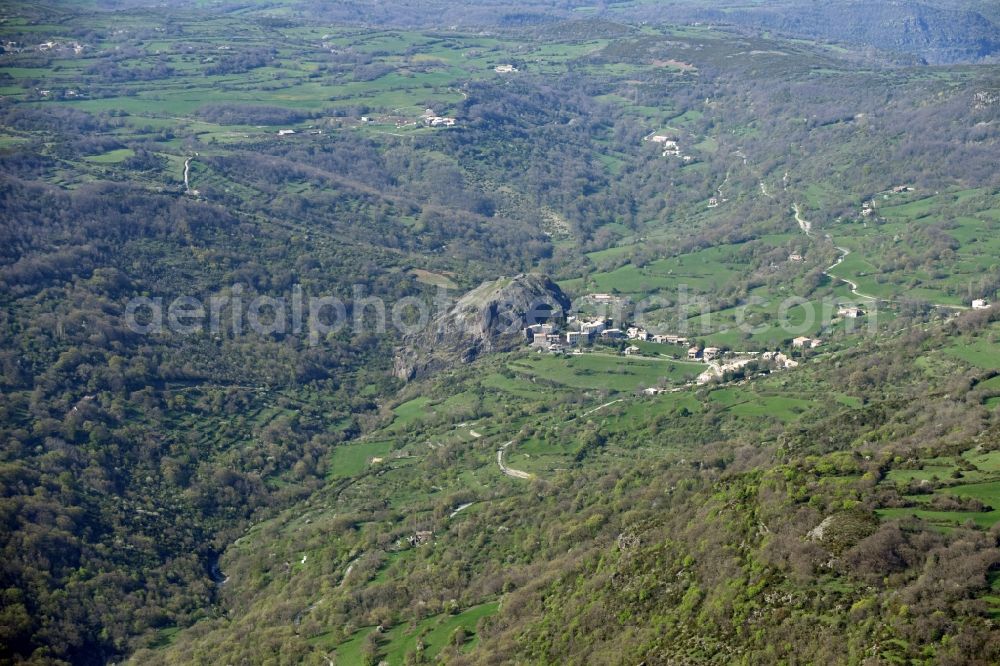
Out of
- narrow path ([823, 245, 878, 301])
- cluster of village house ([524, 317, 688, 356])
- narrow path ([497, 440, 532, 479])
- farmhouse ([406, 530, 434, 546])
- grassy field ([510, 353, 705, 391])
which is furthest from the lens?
narrow path ([823, 245, 878, 301])

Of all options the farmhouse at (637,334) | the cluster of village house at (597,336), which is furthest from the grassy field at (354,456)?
the farmhouse at (637,334)

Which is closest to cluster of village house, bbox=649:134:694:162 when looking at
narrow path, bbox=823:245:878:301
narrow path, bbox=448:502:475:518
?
narrow path, bbox=823:245:878:301

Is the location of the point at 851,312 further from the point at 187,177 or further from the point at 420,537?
the point at 187,177

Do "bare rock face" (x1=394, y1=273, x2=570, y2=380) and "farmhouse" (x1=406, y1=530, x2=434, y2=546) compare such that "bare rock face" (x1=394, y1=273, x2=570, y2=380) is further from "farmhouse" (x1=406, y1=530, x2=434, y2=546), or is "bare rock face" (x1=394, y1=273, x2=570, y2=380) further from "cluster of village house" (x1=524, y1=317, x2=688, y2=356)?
"farmhouse" (x1=406, y1=530, x2=434, y2=546)

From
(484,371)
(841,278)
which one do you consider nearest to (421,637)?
(484,371)

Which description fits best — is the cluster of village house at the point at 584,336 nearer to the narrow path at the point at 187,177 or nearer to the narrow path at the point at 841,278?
the narrow path at the point at 841,278

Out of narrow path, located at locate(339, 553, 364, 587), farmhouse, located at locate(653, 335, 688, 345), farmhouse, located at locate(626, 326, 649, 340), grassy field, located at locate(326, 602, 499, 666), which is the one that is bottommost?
narrow path, located at locate(339, 553, 364, 587)

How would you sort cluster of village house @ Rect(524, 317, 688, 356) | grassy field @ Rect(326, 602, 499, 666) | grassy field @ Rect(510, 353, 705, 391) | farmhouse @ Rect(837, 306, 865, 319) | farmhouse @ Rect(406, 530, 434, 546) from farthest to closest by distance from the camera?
cluster of village house @ Rect(524, 317, 688, 356)
farmhouse @ Rect(837, 306, 865, 319)
grassy field @ Rect(510, 353, 705, 391)
farmhouse @ Rect(406, 530, 434, 546)
grassy field @ Rect(326, 602, 499, 666)
